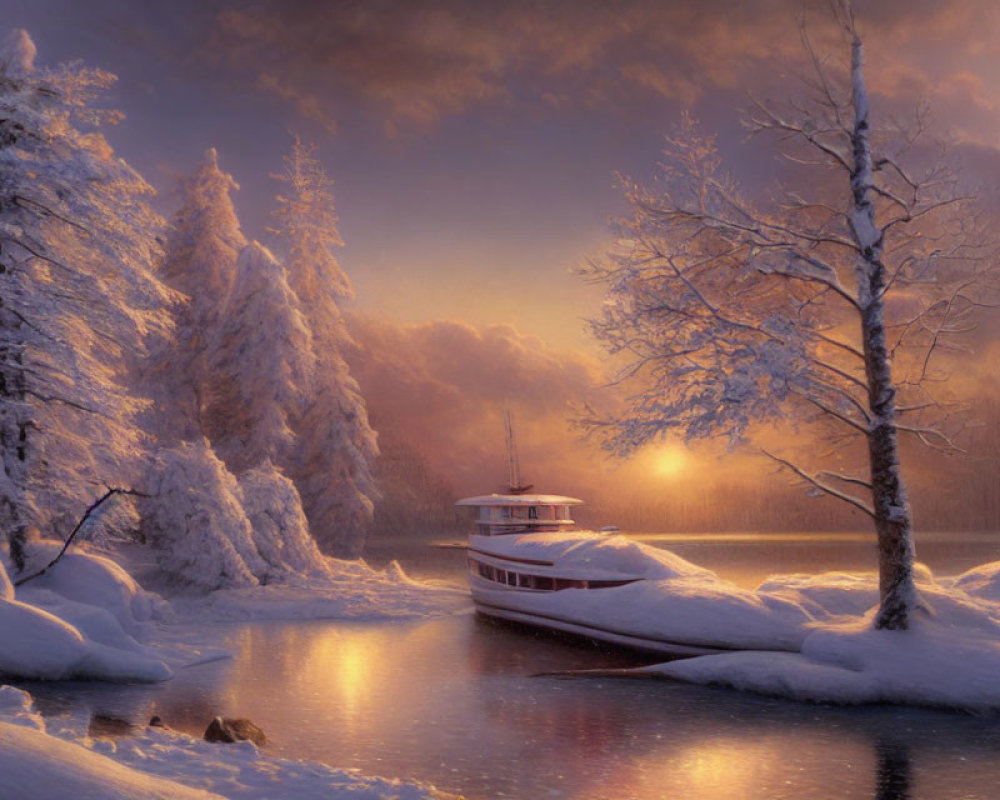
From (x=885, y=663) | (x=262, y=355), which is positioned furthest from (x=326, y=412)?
(x=885, y=663)

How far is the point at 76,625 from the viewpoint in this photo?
15289 mm

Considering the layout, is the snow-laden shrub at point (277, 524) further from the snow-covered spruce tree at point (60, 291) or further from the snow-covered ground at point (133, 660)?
the snow-covered spruce tree at point (60, 291)

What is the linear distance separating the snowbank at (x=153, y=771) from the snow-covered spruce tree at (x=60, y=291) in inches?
341

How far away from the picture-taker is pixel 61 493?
17797 millimetres

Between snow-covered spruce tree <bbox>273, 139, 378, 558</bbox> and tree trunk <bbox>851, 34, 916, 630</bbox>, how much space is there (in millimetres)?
25391

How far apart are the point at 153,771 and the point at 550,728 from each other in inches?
232

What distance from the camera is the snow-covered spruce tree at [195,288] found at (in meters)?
34.3

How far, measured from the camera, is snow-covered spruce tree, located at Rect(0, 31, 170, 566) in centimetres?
1711

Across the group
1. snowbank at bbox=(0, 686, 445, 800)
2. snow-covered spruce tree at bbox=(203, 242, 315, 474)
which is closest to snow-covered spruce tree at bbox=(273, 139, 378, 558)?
snow-covered spruce tree at bbox=(203, 242, 315, 474)

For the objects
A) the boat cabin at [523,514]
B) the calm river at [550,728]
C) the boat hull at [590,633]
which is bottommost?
the calm river at [550,728]

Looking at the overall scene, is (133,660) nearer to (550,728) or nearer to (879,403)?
(550,728)

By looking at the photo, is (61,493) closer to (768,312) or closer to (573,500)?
(768,312)

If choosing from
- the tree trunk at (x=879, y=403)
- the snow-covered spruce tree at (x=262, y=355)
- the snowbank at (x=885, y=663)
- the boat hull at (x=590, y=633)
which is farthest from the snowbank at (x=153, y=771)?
the snow-covered spruce tree at (x=262, y=355)

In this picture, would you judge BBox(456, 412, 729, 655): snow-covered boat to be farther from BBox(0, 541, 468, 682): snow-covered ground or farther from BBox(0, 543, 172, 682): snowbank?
BBox(0, 543, 172, 682): snowbank
